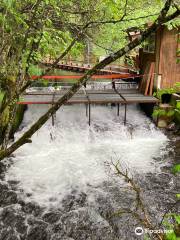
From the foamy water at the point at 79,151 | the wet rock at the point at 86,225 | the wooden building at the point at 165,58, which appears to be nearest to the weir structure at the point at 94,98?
the foamy water at the point at 79,151

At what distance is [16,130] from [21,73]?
10537 mm

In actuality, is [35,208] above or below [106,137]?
below

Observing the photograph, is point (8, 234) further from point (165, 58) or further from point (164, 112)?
Answer: point (165, 58)

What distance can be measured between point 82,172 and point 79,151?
1833mm

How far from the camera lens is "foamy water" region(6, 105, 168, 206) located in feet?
29.9

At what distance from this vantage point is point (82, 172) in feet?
32.2

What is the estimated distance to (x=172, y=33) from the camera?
13695mm

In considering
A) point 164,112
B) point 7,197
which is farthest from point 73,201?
point 164,112

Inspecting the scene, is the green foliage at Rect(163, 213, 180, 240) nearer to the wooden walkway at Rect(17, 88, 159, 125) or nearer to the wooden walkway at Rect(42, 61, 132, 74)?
the wooden walkway at Rect(17, 88, 159, 125)

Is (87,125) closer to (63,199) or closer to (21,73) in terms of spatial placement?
(63,199)

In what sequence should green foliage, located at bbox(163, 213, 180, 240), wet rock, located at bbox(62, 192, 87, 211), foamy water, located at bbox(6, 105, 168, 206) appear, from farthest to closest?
foamy water, located at bbox(6, 105, 168, 206), wet rock, located at bbox(62, 192, 87, 211), green foliage, located at bbox(163, 213, 180, 240)

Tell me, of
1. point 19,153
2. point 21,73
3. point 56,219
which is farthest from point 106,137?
point 21,73

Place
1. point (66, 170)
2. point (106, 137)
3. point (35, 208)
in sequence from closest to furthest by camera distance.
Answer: point (35, 208)
point (66, 170)
point (106, 137)

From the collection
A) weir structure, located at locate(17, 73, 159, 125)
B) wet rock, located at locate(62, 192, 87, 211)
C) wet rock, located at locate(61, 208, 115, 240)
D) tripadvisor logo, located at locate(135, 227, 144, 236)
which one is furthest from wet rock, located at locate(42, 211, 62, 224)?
weir structure, located at locate(17, 73, 159, 125)
